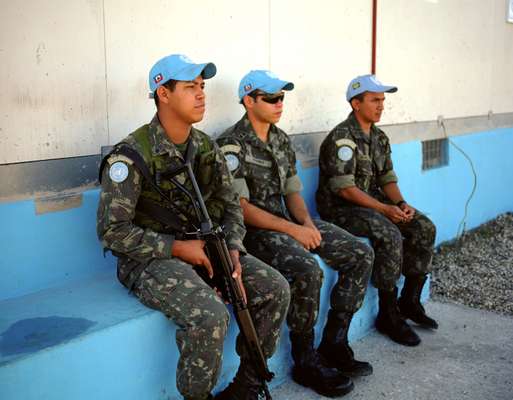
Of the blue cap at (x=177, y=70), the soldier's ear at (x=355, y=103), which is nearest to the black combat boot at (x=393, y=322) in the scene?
the soldier's ear at (x=355, y=103)

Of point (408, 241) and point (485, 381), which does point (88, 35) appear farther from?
point (485, 381)

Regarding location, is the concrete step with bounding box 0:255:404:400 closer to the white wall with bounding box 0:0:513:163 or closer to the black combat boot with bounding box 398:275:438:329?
the white wall with bounding box 0:0:513:163

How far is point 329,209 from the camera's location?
427 centimetres

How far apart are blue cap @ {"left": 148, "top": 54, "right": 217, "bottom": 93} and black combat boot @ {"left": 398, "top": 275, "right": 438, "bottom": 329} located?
2139 mm

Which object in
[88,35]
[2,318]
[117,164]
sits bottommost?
[2,318]

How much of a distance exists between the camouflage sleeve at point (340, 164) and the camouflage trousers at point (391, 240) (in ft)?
0.62

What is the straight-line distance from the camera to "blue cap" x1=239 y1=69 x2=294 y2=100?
3580mm

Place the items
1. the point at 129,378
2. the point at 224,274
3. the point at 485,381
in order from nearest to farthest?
1. the point at 129,378
2. the point at 224,274
3. the point at 485,381

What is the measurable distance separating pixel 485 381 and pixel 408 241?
1.12m

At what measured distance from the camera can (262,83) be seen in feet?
11.8

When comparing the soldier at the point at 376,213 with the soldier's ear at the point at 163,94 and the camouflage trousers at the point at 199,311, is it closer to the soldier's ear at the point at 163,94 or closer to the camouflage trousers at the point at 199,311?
the camouflage trousers at the point at 199,311

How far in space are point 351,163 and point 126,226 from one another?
1.92 m

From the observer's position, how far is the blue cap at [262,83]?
3.58 m

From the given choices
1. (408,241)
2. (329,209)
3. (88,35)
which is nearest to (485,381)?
(408,241)
